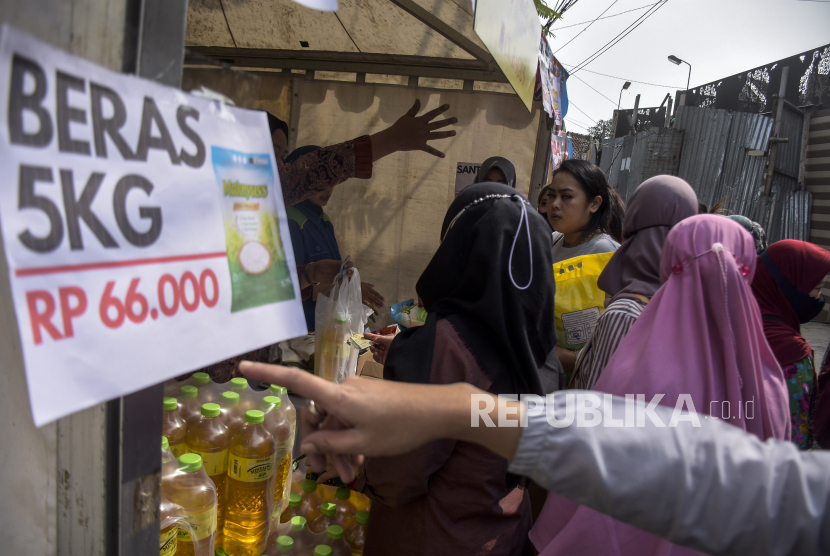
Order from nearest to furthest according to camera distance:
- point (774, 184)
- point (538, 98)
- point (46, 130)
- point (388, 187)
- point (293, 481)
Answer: point (46, 130) < point (293, 481) < point (538, 98) < point (388, 187) < point (774, 184)

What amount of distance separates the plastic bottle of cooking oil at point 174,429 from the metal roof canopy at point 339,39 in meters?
2.38

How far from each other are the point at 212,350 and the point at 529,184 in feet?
11.2

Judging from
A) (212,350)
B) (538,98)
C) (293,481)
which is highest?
(538,98)

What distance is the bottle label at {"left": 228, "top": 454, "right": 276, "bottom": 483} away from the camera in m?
1.26

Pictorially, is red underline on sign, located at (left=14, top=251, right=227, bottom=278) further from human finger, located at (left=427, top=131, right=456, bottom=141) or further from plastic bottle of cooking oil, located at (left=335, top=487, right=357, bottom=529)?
human finger, located at (left=427, top=131, right=456, bottom=141)

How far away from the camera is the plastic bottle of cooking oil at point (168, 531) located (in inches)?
40.4

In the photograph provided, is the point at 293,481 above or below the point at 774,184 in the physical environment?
below

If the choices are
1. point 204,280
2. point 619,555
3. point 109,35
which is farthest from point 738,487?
point 109,35

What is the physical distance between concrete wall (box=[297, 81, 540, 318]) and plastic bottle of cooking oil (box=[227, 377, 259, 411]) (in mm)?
2533

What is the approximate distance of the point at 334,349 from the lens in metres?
2.41

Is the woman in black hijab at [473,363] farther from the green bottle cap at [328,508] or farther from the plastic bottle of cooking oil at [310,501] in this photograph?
the plastic bottle of cooking oil at [310,501]

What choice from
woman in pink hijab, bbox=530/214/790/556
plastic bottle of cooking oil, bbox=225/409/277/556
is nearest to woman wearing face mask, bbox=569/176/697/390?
woman in pink hijab, bbox=530/214/790/556

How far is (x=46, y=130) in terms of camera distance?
506 millimetres

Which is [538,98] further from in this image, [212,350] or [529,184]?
[212,350]
